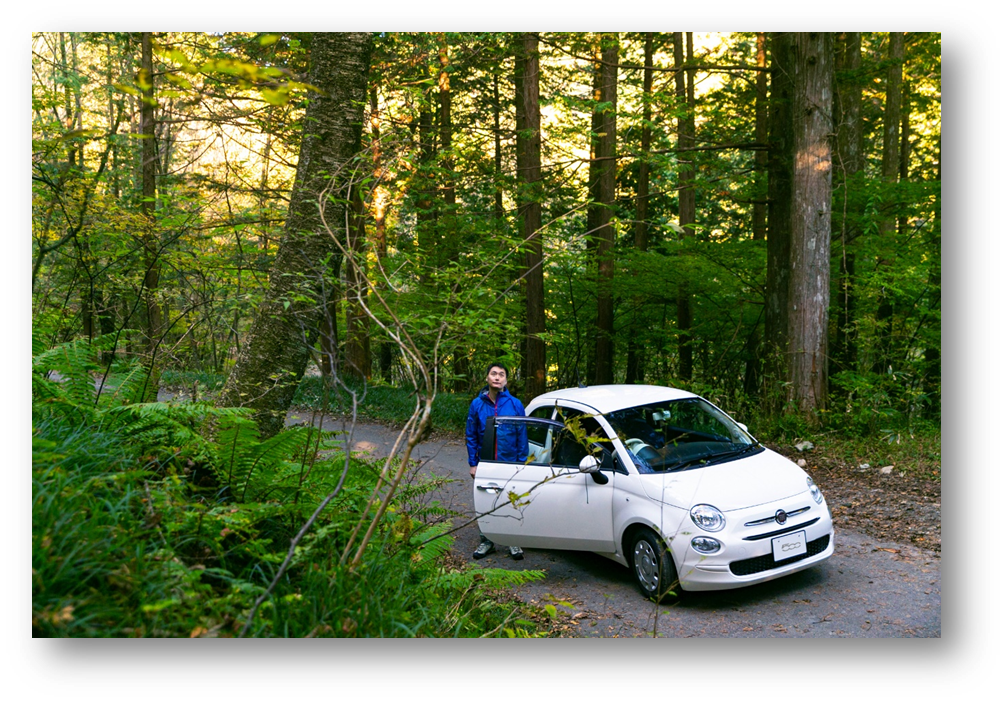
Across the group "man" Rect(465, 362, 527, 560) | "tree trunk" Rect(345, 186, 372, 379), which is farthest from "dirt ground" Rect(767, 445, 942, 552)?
"tree trunk" Rect(345, 186, 372, 379)

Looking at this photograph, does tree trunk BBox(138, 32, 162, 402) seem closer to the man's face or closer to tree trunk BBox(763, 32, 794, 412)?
the man's face

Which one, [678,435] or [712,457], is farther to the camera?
[678,435]

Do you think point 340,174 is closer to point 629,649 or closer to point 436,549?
point 436,549

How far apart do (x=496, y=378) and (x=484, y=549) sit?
176cm

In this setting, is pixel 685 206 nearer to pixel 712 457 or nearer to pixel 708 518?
pixel 712 457

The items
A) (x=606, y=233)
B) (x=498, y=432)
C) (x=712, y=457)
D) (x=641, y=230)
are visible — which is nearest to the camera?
(x=712, y=457)

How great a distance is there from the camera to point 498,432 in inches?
244

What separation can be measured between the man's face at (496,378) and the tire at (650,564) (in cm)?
202

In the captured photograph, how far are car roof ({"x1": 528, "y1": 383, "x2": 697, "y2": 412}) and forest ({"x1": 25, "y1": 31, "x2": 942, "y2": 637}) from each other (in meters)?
1.04

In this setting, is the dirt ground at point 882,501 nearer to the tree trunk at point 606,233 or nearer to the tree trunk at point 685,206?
the tree trunk at point 606,233

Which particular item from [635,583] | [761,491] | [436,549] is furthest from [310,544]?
[761,491]

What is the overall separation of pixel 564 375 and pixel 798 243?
8096 millimetres

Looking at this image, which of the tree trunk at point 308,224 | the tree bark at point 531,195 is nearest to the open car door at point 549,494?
the tree trunk at point 308,224

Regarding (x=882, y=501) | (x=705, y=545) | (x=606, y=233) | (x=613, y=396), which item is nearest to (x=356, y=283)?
(x=613, y=396)
